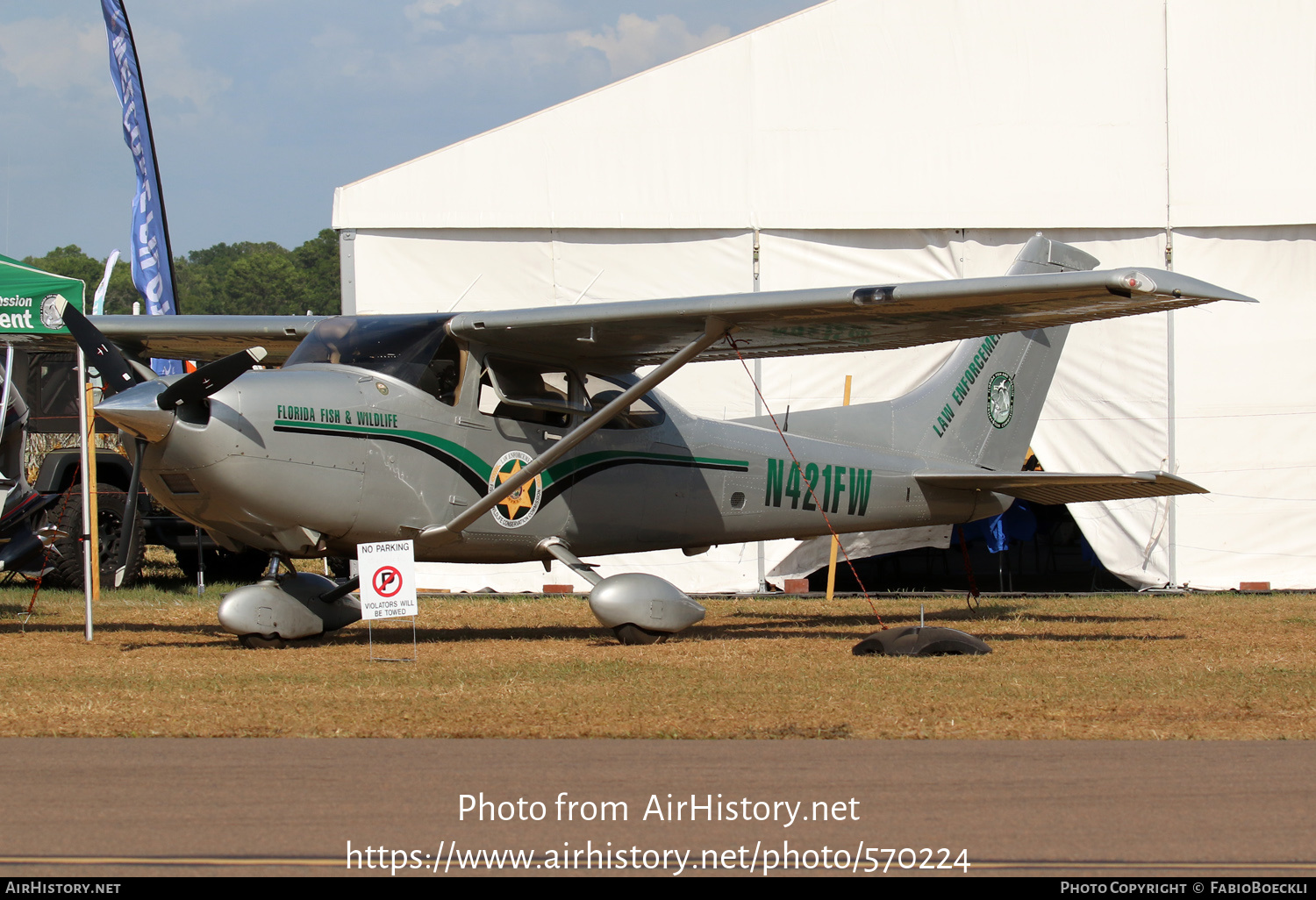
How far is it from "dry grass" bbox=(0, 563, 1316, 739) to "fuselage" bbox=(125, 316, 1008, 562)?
2.93ft

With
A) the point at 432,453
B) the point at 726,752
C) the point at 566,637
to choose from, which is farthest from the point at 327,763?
the point at 566,637

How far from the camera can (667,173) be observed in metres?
14.8

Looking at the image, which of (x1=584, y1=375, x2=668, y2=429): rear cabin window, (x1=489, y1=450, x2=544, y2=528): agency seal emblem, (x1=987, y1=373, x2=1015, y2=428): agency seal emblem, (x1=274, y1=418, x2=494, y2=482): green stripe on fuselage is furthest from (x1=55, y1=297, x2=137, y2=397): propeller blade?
(x1=987, y1=373, x2=1015, y2=428): agency seal emblem

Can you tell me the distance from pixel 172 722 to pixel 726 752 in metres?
2.67

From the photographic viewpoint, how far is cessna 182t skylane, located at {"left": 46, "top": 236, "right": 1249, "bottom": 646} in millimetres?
8438

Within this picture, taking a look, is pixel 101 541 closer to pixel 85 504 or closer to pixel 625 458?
pixel 85 504

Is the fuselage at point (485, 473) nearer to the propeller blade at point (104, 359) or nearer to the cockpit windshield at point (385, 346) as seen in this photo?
the cockpit windshield at point (385, 346)

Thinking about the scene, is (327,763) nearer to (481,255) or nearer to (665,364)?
(665,364)

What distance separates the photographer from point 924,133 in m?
14.7

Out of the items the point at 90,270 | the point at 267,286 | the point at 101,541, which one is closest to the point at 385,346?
the point at 101,541

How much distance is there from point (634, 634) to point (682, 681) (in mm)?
2095

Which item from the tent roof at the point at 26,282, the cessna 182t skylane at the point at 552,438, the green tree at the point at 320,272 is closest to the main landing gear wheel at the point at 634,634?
the cessna 182t skylane at the point at 552,438

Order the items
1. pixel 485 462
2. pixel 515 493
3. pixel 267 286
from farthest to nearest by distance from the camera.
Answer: pixel 267 286
pixel 515 493
pixel 485 462

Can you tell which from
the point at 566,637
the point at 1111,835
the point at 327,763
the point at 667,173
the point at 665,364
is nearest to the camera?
the point at 1111,835
